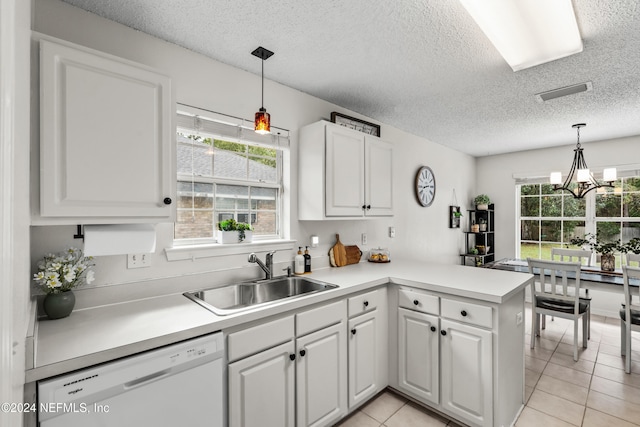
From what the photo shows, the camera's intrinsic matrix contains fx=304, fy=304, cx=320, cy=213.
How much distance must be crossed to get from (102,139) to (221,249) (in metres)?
0.99

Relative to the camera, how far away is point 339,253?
113 inches

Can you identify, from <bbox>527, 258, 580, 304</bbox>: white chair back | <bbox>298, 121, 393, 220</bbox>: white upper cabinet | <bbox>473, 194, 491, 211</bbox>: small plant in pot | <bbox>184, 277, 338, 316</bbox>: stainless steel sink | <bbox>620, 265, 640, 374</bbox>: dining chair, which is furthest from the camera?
<bbox>473, 194, 491, 211</bbox>: small plant in pot

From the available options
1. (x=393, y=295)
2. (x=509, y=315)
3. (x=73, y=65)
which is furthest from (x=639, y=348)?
(x=73, y=65)

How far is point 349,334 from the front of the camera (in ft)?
6.77

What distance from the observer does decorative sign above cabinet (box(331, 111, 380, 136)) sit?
2.84 meters

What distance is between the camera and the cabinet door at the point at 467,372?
1.88 m

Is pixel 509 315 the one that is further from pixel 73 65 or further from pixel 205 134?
pixel 73 65

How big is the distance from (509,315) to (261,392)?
161cm

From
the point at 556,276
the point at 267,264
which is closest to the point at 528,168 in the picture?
the point at 556,276

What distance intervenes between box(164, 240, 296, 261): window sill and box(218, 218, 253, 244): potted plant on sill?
41 millimetres

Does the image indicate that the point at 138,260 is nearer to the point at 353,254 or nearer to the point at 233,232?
the point at 233,232

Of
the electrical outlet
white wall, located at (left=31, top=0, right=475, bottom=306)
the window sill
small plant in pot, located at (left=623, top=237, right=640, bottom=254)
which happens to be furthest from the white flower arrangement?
small plant in pot, located at (left=623, top=237, right=640, bottom=254)

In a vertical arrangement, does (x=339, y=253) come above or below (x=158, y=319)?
above

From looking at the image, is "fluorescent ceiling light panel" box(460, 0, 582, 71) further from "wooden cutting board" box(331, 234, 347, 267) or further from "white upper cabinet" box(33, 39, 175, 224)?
"wooden cutting board" box(331, 234, 347, 267)
